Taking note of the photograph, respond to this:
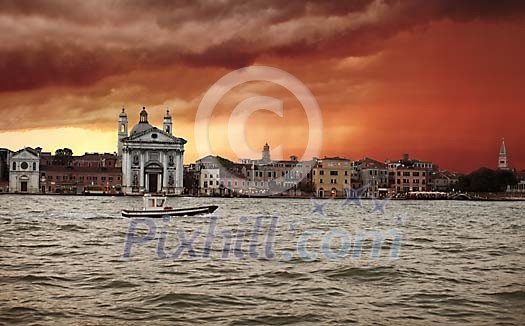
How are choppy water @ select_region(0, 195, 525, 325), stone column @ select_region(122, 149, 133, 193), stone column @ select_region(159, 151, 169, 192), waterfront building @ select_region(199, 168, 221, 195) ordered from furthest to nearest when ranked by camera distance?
waterfront building @ select_region(199, 168, 221, 195) < stone column @ select_region(159, 151, 169, 192) < stone column @ select_region(122, 149, 133, 193) < choppy water @ select_region(0, 195, 525, 325)

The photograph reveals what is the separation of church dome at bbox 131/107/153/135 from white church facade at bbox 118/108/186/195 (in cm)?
792

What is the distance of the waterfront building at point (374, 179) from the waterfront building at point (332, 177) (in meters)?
4.17

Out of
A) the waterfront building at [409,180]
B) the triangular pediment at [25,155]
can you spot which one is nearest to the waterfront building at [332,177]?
the waterfront building at [409,180]

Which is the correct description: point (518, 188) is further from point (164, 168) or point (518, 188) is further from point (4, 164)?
point (4, 164)

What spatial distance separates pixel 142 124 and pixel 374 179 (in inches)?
1395

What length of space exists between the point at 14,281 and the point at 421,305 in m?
6.46

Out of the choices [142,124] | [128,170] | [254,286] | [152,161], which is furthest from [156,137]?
[254,286]

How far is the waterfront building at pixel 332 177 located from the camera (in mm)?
96062

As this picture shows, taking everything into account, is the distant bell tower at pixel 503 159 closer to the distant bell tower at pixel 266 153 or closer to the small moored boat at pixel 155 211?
the distant bell tower at pixel 266 153

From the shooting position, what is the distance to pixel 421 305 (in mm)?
9578

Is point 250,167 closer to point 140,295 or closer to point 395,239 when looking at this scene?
point 395,239

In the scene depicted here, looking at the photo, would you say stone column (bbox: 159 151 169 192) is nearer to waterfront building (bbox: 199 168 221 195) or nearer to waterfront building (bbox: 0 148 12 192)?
waterfront building (bbox: 199 168 221 195)

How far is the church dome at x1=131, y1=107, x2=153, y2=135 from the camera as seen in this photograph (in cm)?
10100

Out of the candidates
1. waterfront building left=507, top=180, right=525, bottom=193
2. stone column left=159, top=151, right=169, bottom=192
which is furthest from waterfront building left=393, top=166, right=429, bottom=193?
stone column left=159, top=151, right=169, bottom=192
